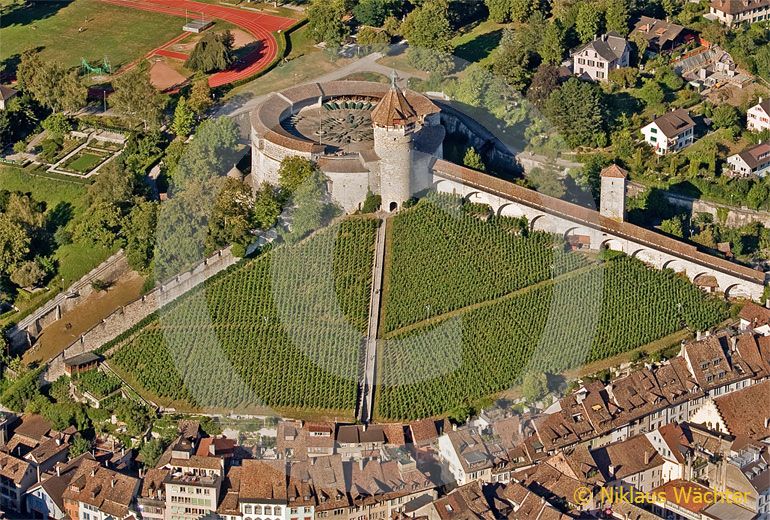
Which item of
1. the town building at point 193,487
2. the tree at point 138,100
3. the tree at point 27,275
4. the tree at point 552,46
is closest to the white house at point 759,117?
the tree at point 552,46

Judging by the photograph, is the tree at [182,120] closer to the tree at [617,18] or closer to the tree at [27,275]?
the tree at [27,275]

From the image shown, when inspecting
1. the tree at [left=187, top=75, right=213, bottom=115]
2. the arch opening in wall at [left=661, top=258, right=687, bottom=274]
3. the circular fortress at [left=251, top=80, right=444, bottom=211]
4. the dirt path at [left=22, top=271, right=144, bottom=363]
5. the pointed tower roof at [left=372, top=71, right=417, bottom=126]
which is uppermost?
the pointed tower roof at [left=372, top=71, right=417, bottom=126]

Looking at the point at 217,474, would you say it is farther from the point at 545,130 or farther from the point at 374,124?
the point at 545,130

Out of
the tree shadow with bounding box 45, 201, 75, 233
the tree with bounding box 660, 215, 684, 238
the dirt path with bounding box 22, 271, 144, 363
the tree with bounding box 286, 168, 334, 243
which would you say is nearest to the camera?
the dirt path with bounding box 22, 271, 144, 363

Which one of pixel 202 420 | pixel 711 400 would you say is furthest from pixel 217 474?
pixel 711 400

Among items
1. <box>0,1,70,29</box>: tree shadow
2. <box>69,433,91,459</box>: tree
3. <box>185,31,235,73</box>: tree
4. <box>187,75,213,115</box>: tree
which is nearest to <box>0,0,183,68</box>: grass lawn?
<box>0,1,70,29</box>: tree shadow

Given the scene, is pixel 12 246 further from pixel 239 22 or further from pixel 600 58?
pixel 600 58

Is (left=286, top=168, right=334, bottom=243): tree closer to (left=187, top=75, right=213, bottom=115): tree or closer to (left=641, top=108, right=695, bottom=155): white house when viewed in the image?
(left=187, top=75, right=213, bottom=115): tree
